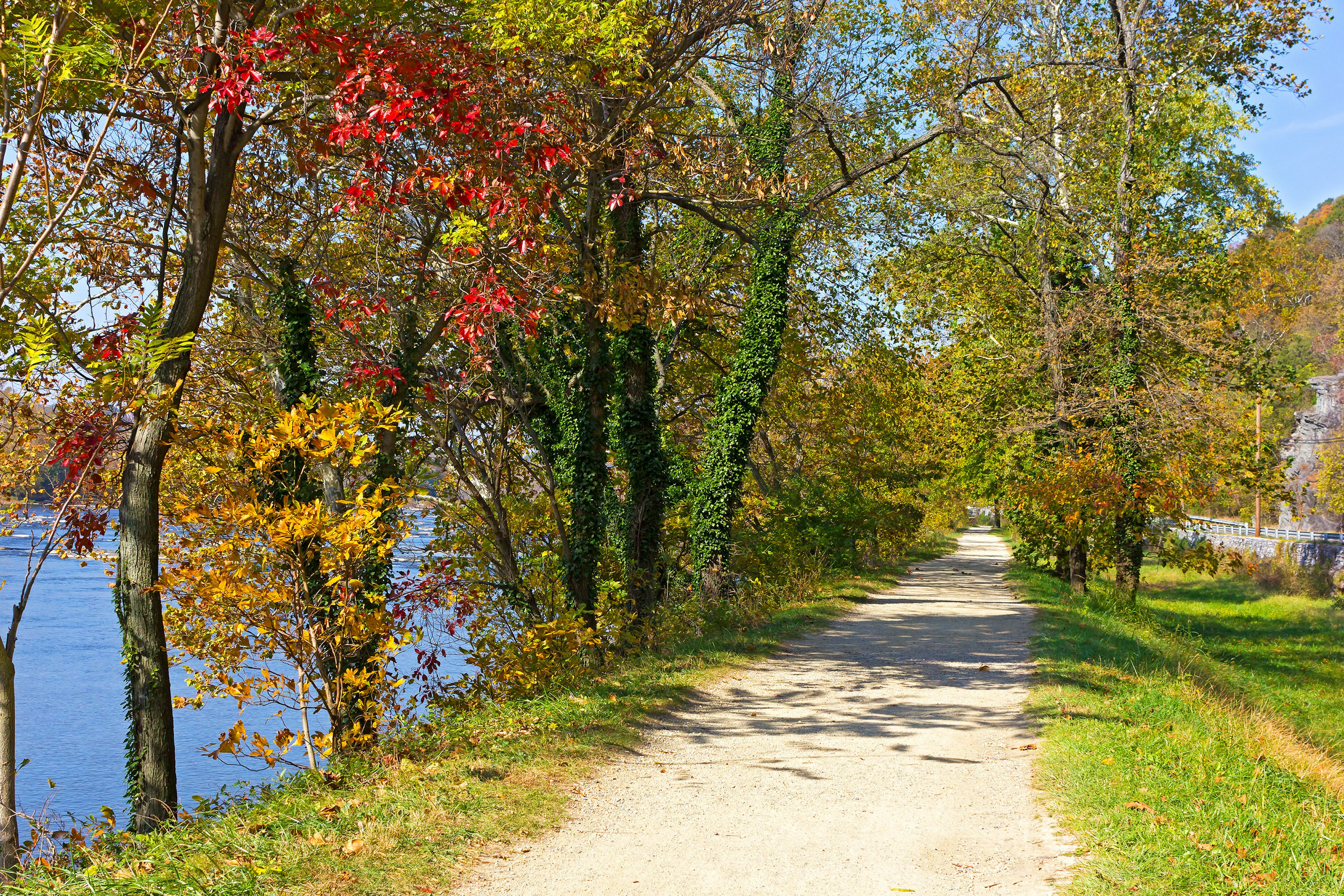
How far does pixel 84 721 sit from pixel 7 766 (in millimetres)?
14336

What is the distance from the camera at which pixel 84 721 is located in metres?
17.7

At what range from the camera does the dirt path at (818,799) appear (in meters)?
4.86

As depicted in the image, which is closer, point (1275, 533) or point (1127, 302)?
point (1127, 302)

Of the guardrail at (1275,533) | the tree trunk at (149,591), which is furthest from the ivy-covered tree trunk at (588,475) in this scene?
the guardrail at (1275,533)

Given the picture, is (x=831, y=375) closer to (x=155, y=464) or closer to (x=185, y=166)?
(x=185, y=166)

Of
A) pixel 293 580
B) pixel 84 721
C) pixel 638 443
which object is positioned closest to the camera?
pixel 293 580

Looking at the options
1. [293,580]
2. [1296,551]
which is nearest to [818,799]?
[293,580]

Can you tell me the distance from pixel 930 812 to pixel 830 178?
49.9ft

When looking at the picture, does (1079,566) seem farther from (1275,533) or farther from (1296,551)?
(1275,533)

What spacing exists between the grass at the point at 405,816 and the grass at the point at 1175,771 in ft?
10.2

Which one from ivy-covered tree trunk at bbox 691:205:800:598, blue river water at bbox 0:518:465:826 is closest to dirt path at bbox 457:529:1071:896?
ivy-covered tree trunk at bbox 691:205:800:598

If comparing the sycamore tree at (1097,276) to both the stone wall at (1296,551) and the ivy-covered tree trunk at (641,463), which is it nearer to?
the ivy-covered tree trunk at (641,463)

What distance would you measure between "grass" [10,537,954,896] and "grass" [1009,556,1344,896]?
122 inches

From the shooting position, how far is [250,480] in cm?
758
